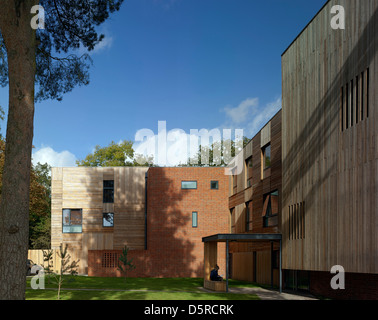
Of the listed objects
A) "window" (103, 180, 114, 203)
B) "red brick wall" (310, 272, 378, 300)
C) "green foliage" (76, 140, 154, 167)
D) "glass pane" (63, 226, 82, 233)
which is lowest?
"red brick wall" (310, 272, 378, 300)

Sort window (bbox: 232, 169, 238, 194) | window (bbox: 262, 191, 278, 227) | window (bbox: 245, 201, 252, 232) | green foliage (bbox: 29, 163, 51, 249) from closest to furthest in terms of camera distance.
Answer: window (bbox: 262, 191, 278, 227) < window (bbox: 245, 201, 252, 232) < window (bbox: 232, 169, 238, 194) < green foliage (bbox: 29, 163, 51, 249)

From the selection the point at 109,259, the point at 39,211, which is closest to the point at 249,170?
the point at 109,259

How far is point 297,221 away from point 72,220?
800 inches

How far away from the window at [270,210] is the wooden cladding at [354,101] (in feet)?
25.6

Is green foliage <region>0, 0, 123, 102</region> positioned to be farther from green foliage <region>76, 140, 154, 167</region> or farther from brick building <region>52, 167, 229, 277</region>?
green foliage <region>76, 140, 154, 167</region>

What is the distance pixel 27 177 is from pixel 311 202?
9.89 meters

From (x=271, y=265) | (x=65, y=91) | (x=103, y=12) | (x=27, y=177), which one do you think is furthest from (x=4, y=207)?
(x=271, y=265)

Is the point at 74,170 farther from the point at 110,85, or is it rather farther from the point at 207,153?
the point at 207,153

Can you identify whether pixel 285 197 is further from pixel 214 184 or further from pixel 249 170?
pixel 214 184

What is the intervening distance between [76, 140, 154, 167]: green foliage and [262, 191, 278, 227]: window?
28.7 meters

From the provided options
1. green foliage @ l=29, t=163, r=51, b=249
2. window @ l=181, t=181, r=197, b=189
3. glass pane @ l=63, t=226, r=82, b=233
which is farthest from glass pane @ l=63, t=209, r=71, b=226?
window @ l=181, t=181, r=197, b=189

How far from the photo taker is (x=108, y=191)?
106 feet

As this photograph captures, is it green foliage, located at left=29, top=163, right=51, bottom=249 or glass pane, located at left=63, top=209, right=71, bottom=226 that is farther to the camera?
green foliage, located at left=29, top=163, right=51, bottom=249

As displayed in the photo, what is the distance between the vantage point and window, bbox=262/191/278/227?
20.2m
